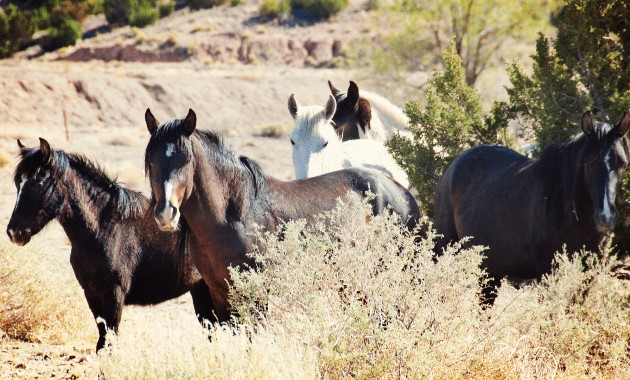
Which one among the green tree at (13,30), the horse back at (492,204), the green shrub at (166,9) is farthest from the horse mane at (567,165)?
the green shrub at (166,9)

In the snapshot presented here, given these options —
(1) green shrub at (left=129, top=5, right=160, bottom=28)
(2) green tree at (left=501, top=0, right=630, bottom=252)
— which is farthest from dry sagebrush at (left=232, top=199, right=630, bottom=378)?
(1) green shrub at (left=129, top=5, right=160, bottom=28)

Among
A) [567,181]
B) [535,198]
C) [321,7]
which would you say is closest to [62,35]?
[321,7]

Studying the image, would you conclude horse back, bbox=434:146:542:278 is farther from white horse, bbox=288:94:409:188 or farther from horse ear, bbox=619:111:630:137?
white horse, bbox=288:94:409:188

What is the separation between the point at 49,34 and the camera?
54.7m

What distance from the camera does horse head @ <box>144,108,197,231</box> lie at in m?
5.03

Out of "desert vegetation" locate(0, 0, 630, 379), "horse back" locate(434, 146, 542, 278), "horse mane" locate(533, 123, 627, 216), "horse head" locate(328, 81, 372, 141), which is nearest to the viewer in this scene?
"desert vegetation" locate(0, 0, 630, 379)

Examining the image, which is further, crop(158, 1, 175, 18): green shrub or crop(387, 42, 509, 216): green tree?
crop(158, 1, 175, 18): green shrub

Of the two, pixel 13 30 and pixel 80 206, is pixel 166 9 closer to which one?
pixel 13 30

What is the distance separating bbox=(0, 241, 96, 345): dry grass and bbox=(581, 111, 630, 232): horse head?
472cm

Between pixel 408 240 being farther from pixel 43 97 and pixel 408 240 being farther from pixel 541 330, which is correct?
pixel 43 97

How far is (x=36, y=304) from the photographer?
7.40 meters

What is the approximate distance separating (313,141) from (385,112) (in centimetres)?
332

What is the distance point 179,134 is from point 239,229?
0.78 m

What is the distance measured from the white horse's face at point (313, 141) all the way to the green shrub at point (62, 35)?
50.9m
